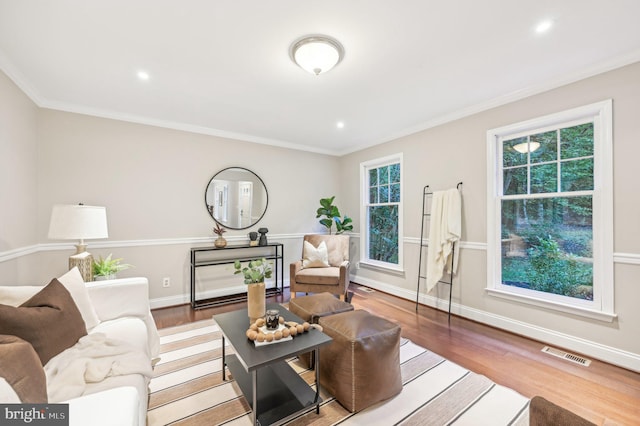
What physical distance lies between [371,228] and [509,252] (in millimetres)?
2084

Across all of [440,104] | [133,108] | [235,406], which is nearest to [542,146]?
A: [440,104]

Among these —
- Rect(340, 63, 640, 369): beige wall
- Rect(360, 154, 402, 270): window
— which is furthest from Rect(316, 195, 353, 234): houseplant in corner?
Rect(340, 63, 640, 369): beige wall

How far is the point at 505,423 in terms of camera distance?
5.22ft

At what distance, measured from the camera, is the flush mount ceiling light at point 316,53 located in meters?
1.94

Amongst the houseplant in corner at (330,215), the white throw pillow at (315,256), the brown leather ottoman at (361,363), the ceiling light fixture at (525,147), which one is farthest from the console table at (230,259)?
the ceiling light fixture at (525,147)

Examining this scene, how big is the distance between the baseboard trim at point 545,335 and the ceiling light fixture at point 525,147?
5.76 ft

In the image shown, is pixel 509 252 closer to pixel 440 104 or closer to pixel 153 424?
pixel 440 104

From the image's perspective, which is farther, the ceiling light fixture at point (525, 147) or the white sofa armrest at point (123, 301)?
the ceiling light fixture at point (525, 147)

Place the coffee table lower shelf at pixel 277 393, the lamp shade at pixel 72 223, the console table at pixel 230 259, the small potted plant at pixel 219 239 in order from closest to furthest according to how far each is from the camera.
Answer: the coffee table lower shelf at pixel 277 393, the lamp shade at pixel 72 223, the console table at pixel 230 259, the small potted plant at pixel 219 239

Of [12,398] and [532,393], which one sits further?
[532,393]

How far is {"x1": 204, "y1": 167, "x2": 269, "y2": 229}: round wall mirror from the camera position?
3.94 meters

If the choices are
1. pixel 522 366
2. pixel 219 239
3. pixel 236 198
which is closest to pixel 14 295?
pixel 219 239

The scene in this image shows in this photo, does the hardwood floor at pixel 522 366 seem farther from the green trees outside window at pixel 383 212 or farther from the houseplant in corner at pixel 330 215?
the houseplant in corner at pixel 330 215

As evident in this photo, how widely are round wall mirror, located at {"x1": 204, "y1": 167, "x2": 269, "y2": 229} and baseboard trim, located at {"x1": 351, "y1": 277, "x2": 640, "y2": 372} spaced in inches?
104
